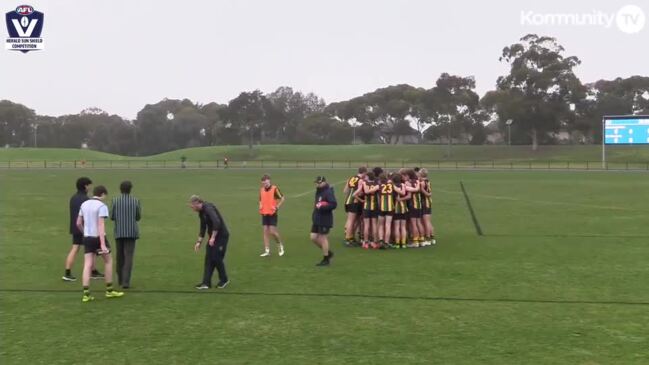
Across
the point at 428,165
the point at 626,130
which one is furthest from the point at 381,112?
the point at 626,130

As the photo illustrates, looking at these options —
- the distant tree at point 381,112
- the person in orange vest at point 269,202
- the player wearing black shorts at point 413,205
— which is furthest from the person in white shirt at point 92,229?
the distant tree at point 381,112

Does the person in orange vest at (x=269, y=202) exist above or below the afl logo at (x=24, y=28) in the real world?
below

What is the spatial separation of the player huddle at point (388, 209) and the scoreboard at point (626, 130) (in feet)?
178

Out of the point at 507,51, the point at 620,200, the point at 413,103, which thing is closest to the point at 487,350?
the point at 620,200

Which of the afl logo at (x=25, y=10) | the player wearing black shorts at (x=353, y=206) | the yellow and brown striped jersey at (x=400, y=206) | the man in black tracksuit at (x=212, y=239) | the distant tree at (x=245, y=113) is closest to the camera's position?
the man in black tracksuit at (x=212, y=239)

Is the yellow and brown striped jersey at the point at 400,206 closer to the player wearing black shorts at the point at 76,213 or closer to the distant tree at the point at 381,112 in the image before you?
the player wearing black shorts at the point at 76,213

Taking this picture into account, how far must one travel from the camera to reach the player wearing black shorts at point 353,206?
14.2 metres

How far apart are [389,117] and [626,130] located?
85369 mm

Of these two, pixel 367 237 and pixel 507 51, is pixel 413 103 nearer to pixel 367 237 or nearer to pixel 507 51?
pixel 507 51

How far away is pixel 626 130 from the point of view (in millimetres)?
62062

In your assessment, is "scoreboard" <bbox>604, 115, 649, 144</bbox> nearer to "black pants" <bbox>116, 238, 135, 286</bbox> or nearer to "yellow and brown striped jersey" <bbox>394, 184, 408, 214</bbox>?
"yellow and brown striped jersey" <bbox>394, 184, 408, 214</bbox>

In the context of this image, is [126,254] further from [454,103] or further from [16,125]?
[16,125]

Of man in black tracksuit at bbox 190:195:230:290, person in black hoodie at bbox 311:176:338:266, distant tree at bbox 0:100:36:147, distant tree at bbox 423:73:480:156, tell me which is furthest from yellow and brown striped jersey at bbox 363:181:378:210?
distant tree at bbox 0:100:36:147

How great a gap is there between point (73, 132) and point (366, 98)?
71915mm
